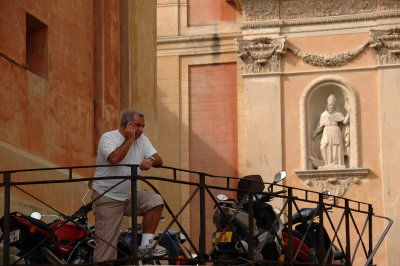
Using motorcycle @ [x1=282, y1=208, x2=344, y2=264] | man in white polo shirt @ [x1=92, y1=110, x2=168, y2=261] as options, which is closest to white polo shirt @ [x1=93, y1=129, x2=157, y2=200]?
man in white polo shirt @ [x1=92, y1=110, x2=168, y2=261]

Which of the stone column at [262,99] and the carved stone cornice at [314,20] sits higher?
the carved stone cornice at [314,20]

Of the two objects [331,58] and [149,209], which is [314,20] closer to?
[331,58]

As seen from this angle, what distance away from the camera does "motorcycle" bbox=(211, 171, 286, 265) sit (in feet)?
29.9

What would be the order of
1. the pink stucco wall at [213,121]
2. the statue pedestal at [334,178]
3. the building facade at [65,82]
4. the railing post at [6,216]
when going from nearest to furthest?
the railing post at [6,216] < the building facade at [65,82] < the statue pedestal at [334,178] < the pink stucco wall at [213,121]

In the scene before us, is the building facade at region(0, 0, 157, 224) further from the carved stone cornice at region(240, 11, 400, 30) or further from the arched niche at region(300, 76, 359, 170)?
the carved stone cornice at region(240, 11, 400, 30)

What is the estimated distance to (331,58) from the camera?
23.1 metres

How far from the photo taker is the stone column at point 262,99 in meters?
23.2

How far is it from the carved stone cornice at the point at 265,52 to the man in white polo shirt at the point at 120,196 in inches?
579

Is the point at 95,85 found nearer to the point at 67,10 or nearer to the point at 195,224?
the point at 67,10

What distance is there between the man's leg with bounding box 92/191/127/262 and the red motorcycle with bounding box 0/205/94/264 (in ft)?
0.37

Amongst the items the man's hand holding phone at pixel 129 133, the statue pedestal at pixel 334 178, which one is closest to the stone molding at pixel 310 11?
the statue pedestal at pixel 334 178

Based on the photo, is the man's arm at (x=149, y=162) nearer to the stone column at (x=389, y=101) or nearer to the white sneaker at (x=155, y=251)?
the white sneaker at (x=155, y=251)

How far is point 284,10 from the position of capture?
23656 millimetres

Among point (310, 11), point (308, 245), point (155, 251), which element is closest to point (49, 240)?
point (155, 251)
